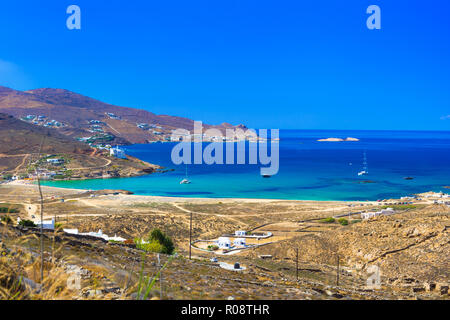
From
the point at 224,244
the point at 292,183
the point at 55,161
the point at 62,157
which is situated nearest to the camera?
the point at 224,244

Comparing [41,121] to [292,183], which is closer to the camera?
[292,183]

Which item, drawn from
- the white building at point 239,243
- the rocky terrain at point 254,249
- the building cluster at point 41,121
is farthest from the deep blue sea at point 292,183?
the building cluster at point 41,121

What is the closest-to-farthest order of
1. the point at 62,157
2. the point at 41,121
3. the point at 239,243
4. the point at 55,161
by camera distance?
the point at 239,243, the point at 55,161, the point at 62,157, the point at 41,121

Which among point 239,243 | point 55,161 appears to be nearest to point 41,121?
point 55,161

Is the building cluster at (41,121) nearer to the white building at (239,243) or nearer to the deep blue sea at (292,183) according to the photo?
the deep blue sea at (292,183)

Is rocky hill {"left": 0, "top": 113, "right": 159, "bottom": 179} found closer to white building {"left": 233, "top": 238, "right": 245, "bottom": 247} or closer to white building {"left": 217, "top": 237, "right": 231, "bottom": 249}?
white building {"left": 217, "top": 237, "right": 231, "bottom": 249}

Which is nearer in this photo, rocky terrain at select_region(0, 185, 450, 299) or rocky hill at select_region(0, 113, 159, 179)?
rocky terrain at select_region(0, 185, 450, 299)

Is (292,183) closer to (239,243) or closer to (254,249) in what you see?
(239,243)

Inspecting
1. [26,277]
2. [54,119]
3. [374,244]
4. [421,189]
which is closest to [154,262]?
[26,277]

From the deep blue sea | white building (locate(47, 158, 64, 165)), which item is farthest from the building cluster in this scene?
the deep blue sea

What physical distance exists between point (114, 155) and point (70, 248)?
90.5m

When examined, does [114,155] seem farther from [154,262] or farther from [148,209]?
[154,262]
